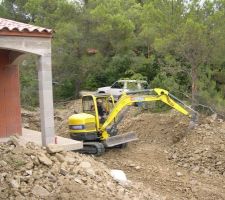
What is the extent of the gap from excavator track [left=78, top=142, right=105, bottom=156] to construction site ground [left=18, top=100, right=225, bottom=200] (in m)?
0.25

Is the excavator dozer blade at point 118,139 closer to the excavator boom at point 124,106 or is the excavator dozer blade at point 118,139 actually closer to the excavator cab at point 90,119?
the excavator boom at point 124,106

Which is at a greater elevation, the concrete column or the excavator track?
the concrete column

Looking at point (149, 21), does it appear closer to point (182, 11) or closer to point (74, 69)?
point (182, 11)

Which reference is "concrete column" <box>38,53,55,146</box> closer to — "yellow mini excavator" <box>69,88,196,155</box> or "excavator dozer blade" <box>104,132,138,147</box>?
"yellow mini excavator" <box>69,88,196,155</box>

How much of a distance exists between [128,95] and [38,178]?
6908mm

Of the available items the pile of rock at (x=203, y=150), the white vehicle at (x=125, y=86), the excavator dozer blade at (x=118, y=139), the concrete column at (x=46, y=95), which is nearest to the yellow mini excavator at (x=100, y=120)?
the excavator dozer blade at (x=118, y=139)

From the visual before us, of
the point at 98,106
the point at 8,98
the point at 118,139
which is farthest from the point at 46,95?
the point at 118,139

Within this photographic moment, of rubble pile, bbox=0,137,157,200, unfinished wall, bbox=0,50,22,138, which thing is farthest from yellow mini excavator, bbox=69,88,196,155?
rubble pile, bbox=0,137,157,200

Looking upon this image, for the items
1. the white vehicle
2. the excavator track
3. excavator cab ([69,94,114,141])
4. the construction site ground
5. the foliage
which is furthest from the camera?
the white vehicle

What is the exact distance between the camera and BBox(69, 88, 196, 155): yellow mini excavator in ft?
51.7

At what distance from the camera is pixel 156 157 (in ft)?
52.0

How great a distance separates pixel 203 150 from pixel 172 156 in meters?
1.12

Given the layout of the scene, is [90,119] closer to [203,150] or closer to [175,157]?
[175,157]

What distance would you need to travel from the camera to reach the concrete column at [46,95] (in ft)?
37.9
